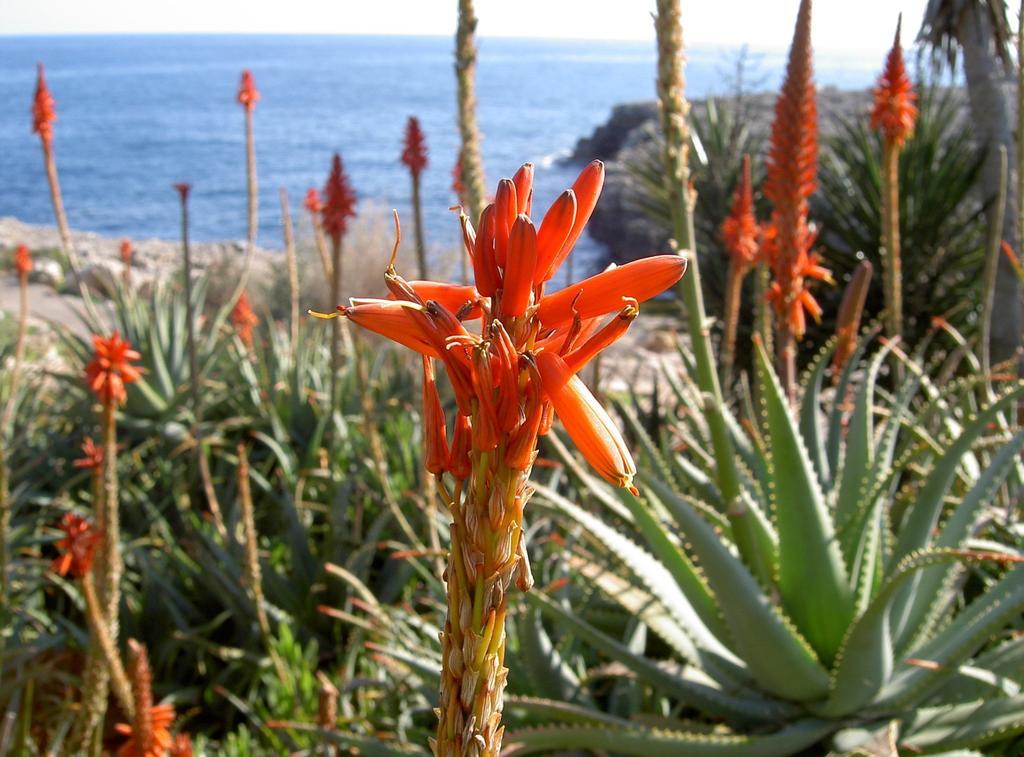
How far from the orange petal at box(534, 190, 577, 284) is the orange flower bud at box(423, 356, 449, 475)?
0.13 metres

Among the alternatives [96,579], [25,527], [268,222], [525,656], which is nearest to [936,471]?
[525,656]

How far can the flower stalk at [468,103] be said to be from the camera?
2.30 metres

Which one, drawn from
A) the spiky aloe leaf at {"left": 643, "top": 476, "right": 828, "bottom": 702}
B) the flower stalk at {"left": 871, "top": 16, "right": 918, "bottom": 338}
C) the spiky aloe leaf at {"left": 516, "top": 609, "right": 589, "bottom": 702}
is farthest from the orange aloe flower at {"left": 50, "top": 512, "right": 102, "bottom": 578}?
the flower stalk at {"left": 871, "top": 16, "right": 918, "bottom": 338}

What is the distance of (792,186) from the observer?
2588 mm

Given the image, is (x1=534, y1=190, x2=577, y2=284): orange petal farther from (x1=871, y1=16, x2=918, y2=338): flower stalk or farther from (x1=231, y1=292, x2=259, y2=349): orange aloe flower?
(x1=231, y1=292, x2=259, y2=349): orange aloe flower

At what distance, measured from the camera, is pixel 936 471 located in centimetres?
212

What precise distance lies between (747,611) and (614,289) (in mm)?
1424

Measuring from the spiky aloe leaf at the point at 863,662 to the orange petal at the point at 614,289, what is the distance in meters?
1.26

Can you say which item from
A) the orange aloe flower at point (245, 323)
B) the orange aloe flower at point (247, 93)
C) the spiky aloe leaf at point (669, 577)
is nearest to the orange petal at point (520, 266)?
the spiky aloe leaf at point (669, 577)

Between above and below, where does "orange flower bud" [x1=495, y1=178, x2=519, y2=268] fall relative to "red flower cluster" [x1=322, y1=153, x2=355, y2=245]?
above

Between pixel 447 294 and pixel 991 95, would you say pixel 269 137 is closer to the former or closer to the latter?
pixel 991 95

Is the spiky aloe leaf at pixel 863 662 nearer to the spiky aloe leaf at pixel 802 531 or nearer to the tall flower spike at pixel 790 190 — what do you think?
the spiky aloe leaf at pixel 802 531

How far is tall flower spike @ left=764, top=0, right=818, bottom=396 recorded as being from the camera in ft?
7.86

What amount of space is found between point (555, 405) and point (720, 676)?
1.67m
